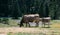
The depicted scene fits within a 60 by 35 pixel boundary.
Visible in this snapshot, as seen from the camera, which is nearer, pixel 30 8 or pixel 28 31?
pixel 28 31

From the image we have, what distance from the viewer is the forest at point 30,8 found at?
50188 mm

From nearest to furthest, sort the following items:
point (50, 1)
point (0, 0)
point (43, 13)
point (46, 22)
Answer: point (46, 22)
point (0, 0)
point (43, 13)
point (50, 1)

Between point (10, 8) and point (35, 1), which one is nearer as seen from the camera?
point (10, 8)

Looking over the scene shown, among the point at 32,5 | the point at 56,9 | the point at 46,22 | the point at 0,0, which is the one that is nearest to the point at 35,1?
the point at 32,5

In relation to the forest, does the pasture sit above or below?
above

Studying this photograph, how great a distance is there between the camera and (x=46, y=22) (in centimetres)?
2564

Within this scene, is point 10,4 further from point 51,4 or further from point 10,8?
point 51,4

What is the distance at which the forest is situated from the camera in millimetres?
50188

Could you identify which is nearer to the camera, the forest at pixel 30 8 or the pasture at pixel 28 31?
the pasture at pixel 28 31

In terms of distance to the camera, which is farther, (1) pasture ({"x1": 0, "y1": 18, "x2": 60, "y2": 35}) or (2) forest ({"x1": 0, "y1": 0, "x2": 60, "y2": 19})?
(2) forest ({"x1": 0, "y1": 0, "x2": 60, "y2": 19})

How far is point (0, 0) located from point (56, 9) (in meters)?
14.3

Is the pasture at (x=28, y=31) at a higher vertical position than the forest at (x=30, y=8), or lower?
higher

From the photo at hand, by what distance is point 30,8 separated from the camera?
178 feet

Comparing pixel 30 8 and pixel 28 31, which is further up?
pixel 28 31
